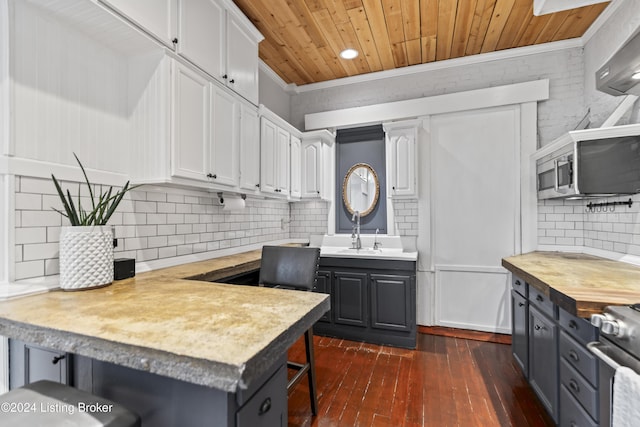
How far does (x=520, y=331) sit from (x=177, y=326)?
249cm

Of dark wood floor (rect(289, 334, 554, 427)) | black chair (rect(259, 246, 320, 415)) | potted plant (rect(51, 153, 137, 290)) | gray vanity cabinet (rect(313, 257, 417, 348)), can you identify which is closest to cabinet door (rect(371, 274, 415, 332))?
gray vanity cabinet (rect(313, 257, 417, 348))

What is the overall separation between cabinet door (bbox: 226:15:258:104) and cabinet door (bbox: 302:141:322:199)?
3.92 feet

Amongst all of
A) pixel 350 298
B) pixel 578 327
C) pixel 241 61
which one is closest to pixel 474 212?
pixel 350 298

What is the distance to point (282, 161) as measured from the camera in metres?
3.45

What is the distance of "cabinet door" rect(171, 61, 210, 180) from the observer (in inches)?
76.3

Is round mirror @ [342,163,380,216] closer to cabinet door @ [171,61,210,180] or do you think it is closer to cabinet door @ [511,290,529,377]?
cabinet door @ [511,290,529,377]

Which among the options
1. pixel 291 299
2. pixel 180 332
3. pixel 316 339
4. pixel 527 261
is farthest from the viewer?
pixel 316 339

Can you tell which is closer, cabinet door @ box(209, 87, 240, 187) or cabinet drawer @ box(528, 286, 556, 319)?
cabinet drawer @ box(528, 286, 556, 319)

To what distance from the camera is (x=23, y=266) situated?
141cm

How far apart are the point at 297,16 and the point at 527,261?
2898 mm

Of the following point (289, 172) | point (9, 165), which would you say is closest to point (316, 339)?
point (289, 172)

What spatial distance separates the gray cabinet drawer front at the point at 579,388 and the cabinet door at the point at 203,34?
2.87 meters

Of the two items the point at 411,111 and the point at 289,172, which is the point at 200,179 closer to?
the point at 289,172

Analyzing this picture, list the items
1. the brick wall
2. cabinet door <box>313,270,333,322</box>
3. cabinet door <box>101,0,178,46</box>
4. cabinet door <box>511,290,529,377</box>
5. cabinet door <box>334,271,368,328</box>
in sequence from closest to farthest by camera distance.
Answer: the brick wall
cabinet door <box>101,0,178,46</box>
cabinet door <box>511,290,529,377</box>
cabinet door <box>334,271,368,328</box>
cabinet door <box>313,270,333,322</box>
